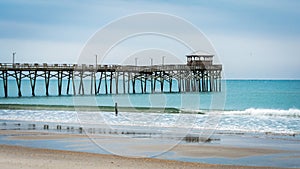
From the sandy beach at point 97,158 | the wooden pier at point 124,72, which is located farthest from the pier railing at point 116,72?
the sandy beach at point 97,158

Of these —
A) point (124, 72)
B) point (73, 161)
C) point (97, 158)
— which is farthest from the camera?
point (124, 72)

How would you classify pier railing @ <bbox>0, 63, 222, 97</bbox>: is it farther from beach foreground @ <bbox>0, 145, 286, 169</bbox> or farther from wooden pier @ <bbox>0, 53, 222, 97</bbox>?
beach foreground @ <bbox>0, 145, 286, 169</bbox>

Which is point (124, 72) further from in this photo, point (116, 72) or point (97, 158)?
point (97, 158)

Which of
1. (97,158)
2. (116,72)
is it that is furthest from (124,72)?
(97,158)

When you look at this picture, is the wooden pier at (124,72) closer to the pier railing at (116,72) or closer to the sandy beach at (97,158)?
the pier railing at (116,72)

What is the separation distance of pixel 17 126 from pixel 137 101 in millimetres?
32166

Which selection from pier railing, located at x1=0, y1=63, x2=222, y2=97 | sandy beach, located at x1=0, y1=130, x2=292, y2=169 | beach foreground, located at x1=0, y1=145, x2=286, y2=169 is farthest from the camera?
pier railing, located at x1=0, y1=63, x2=222, y2=97

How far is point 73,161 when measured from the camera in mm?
15164

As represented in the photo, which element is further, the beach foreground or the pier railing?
the pier railing

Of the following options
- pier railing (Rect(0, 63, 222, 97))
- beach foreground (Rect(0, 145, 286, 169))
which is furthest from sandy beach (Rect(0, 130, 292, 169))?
pier railing (Rect(0, 63, 222, 97))

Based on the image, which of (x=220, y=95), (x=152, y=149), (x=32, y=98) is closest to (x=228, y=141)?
(x=152, y=149)

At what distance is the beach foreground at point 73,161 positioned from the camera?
1422 centimetres

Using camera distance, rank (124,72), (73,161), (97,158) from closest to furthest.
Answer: (73,161) < (97,158) < (124,72)

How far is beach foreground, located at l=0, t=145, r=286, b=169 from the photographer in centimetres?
1422
